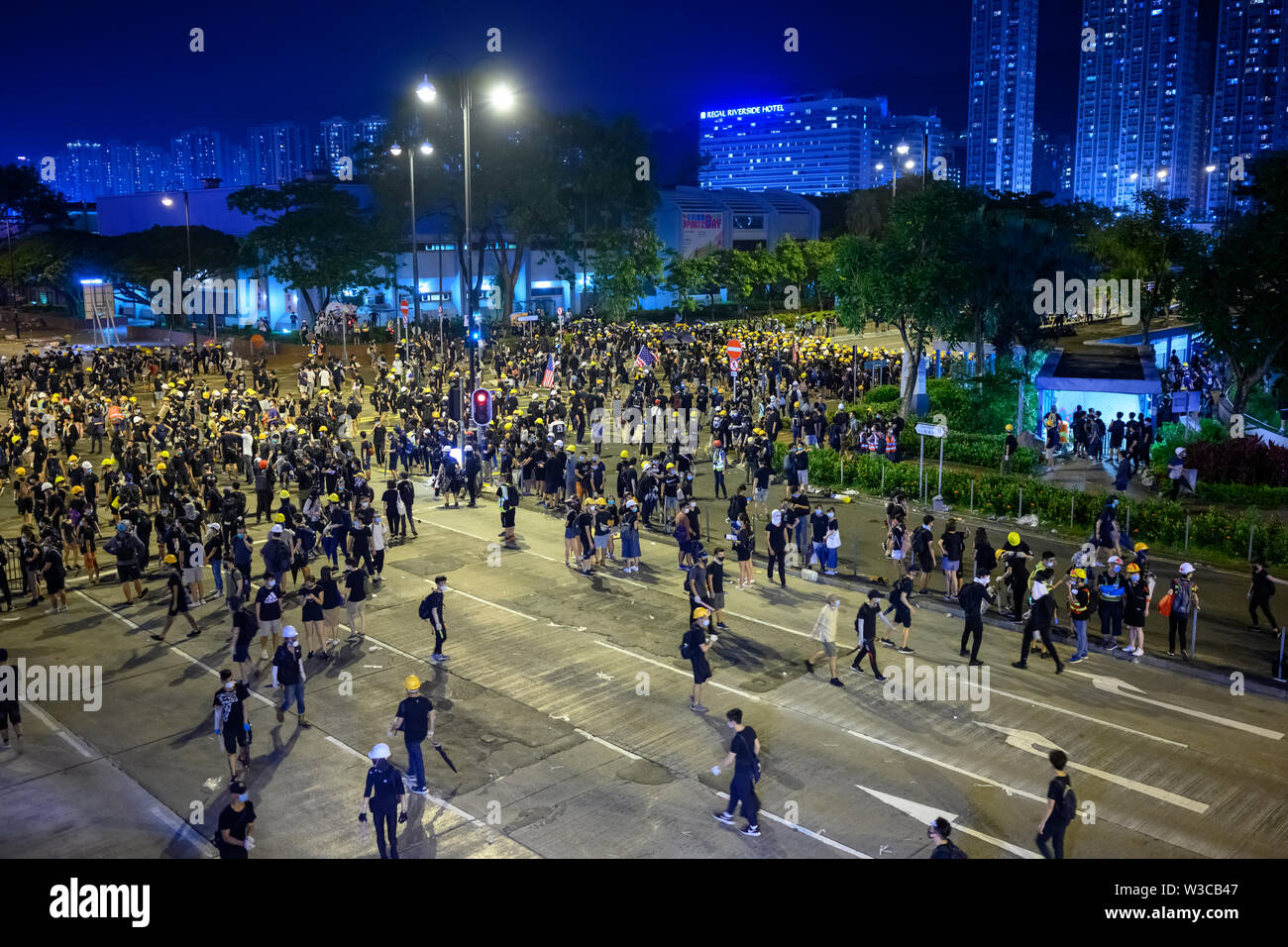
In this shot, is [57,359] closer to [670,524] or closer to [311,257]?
[311,257]

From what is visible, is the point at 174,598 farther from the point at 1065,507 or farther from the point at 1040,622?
the point at 1065,507

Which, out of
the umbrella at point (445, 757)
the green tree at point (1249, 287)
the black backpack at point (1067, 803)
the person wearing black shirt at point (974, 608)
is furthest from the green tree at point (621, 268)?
the black backpack at point (1067, 803)

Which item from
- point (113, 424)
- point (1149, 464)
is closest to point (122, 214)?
point (113, 424)

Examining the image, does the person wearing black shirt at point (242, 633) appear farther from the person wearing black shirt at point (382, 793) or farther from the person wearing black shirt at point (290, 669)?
the person wearing black shirt at point (382, 793)

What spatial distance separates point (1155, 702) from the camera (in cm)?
1408

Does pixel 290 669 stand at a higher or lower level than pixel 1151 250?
lower

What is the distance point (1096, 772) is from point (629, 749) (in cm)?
534

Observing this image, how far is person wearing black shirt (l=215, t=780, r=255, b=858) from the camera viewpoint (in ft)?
30.5

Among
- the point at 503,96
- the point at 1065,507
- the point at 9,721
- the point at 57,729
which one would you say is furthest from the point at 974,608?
the point at 503,96

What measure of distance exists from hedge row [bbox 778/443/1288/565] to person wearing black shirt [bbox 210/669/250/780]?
662 inches

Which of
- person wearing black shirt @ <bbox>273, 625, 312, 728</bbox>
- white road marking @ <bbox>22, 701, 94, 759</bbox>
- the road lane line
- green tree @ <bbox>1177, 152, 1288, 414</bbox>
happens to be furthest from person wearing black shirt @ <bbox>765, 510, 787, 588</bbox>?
green tree @ <bbox>1177, 152, 1288, 414</bbox>

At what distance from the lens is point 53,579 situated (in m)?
17.2

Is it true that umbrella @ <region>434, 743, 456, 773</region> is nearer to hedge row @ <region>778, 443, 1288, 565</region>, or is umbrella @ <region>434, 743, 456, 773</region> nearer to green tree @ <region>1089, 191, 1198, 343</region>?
hedge row @ <region>778, 443, 1288, 565</region>

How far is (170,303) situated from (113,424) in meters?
38.8
